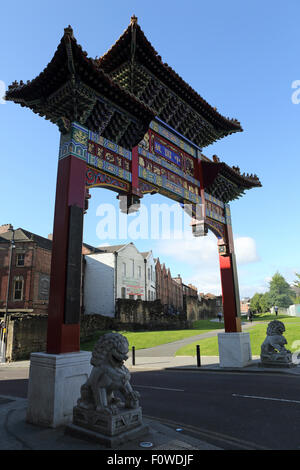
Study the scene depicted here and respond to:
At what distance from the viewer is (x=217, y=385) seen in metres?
9.09

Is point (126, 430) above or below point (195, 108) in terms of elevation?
below

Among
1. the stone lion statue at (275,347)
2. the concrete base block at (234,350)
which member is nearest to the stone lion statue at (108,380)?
the concrete base block at (234,350)

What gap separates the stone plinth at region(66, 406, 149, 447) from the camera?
416 cm

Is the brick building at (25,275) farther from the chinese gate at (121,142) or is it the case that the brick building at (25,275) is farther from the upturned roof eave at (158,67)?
the upturned roof eave at (158,67)

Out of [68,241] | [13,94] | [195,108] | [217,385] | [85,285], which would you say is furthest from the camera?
[85,285]

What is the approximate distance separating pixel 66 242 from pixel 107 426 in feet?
12.7

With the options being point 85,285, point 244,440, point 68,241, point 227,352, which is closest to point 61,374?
point 68,241

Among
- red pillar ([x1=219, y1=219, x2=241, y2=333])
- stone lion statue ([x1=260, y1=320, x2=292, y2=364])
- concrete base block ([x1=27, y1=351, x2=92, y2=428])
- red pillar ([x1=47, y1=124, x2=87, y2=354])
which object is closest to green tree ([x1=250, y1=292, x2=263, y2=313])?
red pillar ([x1=219, y1=219, x2=241, y2=333])

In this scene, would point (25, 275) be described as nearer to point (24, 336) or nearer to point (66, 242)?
point (24, 336)

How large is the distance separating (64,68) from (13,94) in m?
1.80

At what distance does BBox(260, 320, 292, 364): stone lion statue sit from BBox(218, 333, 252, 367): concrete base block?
29.7 inches

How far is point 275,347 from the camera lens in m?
11.7

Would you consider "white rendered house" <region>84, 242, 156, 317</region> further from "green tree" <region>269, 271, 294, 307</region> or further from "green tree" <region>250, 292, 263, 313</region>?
"green tree" <region>269, 271, 294, 307</region>
